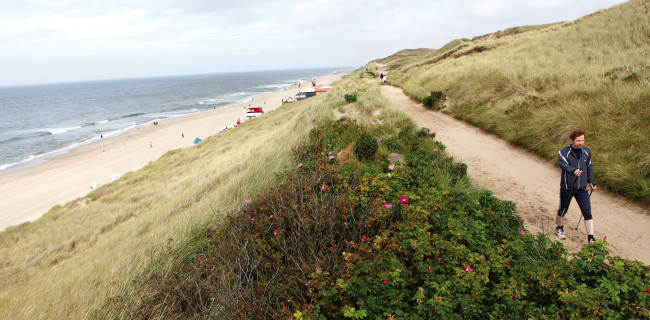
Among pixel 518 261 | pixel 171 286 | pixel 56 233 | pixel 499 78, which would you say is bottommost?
pixel 56 233

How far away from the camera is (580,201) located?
464 cm

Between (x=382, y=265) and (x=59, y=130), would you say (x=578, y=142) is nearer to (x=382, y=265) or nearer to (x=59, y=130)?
(x=382, y=265)

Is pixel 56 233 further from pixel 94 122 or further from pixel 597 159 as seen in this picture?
pixel 94 122

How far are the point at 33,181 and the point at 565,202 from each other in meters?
33.5

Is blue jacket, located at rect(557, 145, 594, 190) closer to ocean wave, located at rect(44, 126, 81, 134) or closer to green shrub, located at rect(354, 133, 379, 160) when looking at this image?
green shrub, located at rect(354, 133, 379, 160)

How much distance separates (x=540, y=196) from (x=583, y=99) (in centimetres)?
511

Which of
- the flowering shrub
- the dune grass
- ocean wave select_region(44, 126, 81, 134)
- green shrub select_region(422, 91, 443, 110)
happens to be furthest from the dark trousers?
ocean wave select_region(44, 126, 81, 134)

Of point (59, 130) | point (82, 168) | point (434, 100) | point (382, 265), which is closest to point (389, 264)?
point (382, 265)

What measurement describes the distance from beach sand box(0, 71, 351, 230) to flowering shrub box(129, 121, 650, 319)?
1983 centimetres

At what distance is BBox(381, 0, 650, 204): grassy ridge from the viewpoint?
6191 mm

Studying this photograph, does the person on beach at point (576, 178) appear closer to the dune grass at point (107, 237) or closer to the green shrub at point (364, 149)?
the green shrub at point (364, 149)

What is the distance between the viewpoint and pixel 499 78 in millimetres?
14008

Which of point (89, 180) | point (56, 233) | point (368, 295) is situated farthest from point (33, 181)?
point (368, 295)

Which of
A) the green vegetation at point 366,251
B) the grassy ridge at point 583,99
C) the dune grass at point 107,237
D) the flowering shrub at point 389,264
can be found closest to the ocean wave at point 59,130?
the dune grass at point 107,237
